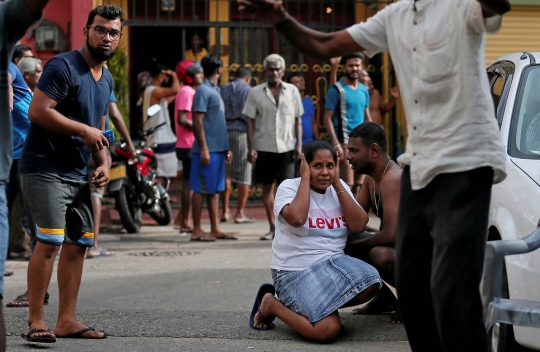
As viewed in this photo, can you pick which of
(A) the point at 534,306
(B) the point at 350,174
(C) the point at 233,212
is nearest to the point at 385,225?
(A) the point at 534,306

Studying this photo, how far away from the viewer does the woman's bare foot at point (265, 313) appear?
238 inches

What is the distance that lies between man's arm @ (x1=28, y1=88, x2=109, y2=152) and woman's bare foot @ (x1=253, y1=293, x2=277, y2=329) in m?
1.42

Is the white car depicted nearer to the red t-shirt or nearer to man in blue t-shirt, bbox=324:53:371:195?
man in blue t-shirt, bbox=324:53:371:195

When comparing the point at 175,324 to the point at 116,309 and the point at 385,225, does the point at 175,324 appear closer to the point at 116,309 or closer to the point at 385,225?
the point at 116,309

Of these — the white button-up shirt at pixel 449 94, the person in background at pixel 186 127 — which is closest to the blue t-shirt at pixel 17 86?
the white button-up shirt at pixel 449 94

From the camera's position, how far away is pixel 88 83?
5.81m

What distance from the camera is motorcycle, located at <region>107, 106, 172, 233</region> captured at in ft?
37.6

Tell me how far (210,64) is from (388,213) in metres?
5.40

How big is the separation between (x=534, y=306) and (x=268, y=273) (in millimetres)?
5381

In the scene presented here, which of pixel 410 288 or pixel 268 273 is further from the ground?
pixel 410 288

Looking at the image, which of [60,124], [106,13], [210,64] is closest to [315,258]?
A: [60,124]

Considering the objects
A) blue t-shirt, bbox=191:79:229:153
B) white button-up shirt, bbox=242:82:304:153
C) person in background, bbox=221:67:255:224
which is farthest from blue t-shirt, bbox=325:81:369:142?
person in background, bbox=221:67:255:224

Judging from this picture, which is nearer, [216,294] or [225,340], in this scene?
[225,340]

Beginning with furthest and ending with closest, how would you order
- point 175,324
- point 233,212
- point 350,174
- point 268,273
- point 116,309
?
1. point 233,212
2. point 350,174
3. point 268,273
4. point 116,309
5. point 175,324
